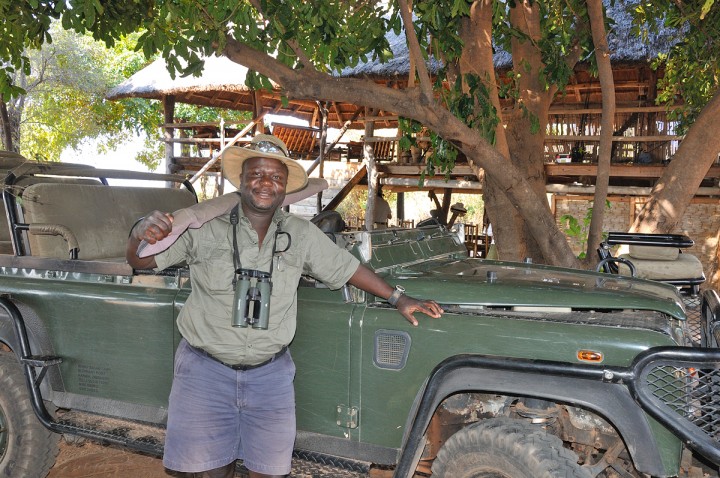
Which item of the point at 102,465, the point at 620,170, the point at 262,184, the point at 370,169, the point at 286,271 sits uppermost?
the point at 370,169

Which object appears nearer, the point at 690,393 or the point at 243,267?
the point at 690,393

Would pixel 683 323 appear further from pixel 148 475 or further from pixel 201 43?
pixel 201 43

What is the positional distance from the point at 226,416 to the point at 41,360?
4.67ft

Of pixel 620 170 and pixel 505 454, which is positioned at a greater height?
pixel 620 170

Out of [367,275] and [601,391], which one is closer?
[601,391]

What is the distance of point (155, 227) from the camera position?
2.89 metres

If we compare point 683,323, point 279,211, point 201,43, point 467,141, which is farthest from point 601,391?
point 201,43

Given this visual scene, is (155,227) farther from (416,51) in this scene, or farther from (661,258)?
(661,258)

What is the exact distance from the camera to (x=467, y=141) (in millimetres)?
5613

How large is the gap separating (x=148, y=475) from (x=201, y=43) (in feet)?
10.7

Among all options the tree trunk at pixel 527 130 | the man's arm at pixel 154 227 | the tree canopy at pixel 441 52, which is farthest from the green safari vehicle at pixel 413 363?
the tree trunk at pixel 527 130

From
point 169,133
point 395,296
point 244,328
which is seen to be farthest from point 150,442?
point 169,133

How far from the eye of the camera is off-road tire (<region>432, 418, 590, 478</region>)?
283cm

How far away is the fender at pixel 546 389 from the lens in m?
2.67
